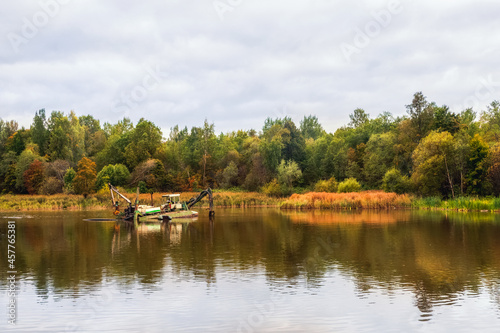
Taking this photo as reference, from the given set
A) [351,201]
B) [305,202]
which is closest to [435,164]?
[351,201]

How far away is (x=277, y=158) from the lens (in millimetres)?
98188

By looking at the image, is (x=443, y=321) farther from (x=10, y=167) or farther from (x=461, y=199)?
(x=10, y=167)

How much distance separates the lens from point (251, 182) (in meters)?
97.6

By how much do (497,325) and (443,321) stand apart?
1.28 meters

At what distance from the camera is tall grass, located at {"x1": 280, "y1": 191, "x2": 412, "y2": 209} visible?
66688 millimetres

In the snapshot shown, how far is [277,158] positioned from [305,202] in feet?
96.1

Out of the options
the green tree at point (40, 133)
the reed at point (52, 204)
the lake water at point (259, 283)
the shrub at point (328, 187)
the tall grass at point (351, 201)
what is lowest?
the lake water at point (259, 283)

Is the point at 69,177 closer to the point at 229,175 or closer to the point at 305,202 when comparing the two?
the point at 229,175

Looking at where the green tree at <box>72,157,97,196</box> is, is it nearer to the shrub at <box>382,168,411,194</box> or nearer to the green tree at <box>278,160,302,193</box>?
the green tree at <box>278,160,302,193</box>

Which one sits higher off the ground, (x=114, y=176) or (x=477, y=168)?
(x=114, y=176)

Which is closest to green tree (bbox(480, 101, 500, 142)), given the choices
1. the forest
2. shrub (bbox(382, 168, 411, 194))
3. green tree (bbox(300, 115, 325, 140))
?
the forest

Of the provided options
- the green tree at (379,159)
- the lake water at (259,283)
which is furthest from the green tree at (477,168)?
the lake water at (259,283)

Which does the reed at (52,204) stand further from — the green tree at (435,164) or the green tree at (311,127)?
the green tree at (311,127)

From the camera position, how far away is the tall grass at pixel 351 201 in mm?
66688
